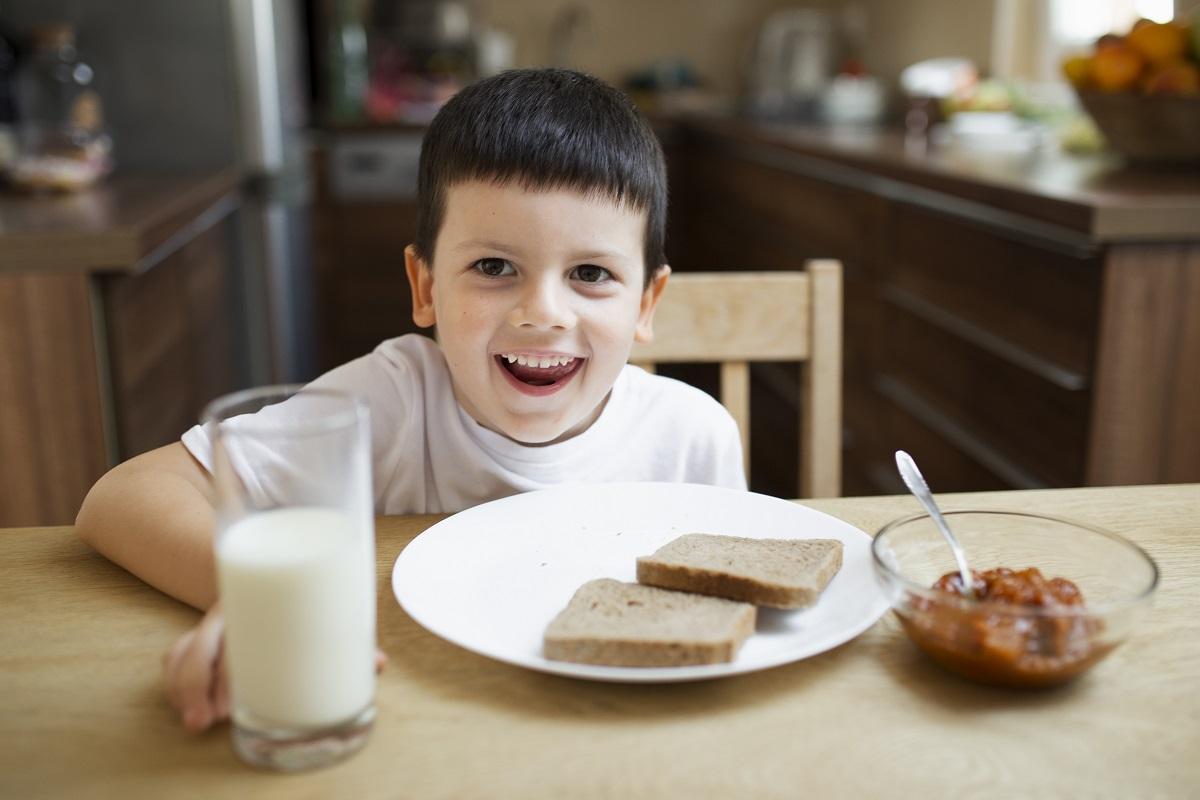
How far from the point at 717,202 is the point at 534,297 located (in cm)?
289

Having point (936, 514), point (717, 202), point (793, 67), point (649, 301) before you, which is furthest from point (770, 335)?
point (793, 67)

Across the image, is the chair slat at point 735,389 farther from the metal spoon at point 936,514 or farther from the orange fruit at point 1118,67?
the orange fruit at point 1118,67

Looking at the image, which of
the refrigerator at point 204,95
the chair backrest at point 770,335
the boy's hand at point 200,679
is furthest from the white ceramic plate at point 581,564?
the refrigerator at point 204,95

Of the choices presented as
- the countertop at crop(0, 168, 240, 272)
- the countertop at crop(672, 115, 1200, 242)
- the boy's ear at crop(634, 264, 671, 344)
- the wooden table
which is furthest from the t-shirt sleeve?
the countertop at crop(0, 168, 240, 272)

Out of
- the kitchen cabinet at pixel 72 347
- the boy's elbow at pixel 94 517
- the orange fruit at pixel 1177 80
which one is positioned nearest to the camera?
the boy's elbow at pixel 94 517

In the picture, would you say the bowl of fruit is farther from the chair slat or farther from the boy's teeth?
the boy's teeth

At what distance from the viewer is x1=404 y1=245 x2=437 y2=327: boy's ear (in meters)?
1.00

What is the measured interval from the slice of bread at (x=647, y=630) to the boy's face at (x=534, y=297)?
0.29m

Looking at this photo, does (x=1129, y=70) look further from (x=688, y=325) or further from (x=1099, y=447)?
(x=688, y=325)

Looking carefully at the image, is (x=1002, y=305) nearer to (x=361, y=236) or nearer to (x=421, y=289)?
(x=421, y=289)

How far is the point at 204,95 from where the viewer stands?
9.01 feet

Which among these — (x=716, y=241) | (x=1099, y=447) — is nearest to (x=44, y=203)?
(x=1099, y=447)

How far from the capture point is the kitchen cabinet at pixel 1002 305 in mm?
1558

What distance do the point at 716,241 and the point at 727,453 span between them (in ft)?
8.81
